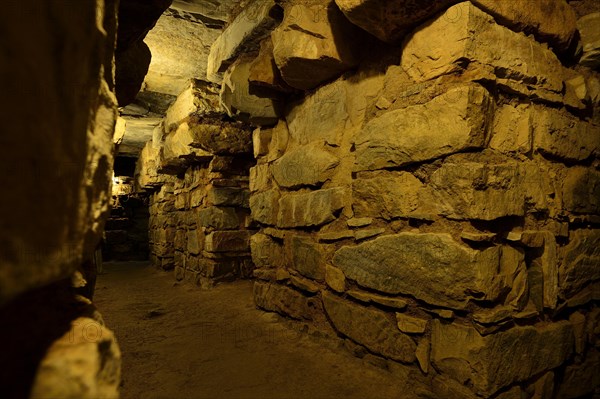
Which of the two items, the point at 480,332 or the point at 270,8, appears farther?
the point at 270,8

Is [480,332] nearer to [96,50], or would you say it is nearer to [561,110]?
[561,110]

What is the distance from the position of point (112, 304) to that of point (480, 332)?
3003 millimetres

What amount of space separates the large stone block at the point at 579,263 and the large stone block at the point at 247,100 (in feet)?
6.09

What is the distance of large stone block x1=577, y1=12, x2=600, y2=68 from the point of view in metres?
1.59

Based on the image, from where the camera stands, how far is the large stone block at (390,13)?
4.49 feet

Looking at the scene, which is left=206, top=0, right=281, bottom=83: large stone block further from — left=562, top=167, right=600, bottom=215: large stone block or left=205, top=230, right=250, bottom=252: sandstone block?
left=562, top=167, right=600, bottom=215: large stone block

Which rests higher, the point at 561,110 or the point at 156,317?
the point at 561,110

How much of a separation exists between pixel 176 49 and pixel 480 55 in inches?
97.3

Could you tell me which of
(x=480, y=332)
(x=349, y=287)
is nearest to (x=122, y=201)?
(x=349, y=287)

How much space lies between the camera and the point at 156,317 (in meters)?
2.56

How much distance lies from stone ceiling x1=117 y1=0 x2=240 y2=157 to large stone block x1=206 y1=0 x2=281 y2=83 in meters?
0.10

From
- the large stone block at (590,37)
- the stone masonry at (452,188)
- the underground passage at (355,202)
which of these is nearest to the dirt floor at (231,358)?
the underground passage at (355,202)

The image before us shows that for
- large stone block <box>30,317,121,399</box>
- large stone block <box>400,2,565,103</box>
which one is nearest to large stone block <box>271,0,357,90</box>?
large stone block <box>400,2,565,103</box>

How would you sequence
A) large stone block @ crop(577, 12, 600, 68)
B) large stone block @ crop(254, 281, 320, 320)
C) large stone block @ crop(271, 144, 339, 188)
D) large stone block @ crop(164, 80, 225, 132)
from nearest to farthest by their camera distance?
large stone block @ crop(577, 12, 600, 68)
large stone block @ crop(271, 144, 339, 188)
large stone block @ crop(254, 281, 320, 320)
large stone block @ crop(164, 80, 225, 132)
